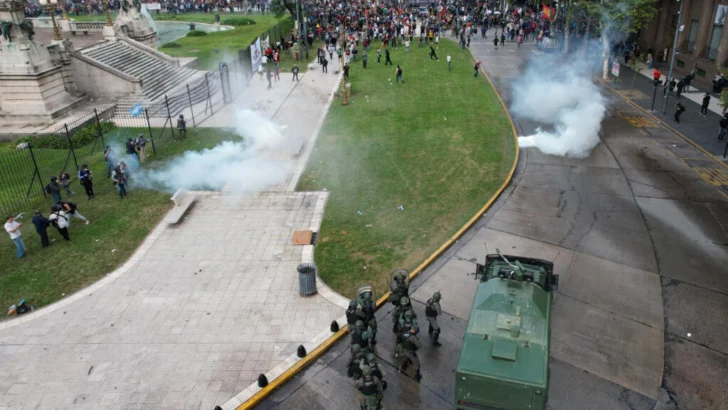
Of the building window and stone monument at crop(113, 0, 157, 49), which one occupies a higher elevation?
stone monument at crop(113, 0, 157, 49)

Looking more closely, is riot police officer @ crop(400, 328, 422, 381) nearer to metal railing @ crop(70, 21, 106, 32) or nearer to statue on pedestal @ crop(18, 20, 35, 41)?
statue on pedestal @ crop(18, 20, 35, 41)

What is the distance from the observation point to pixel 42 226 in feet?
45.2

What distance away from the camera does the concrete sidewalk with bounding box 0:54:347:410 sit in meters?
9.34

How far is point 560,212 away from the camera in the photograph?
→ 1527 cm

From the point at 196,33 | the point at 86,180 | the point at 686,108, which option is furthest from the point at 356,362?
the point at 196,33

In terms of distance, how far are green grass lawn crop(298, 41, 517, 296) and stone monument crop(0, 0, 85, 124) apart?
13024mm

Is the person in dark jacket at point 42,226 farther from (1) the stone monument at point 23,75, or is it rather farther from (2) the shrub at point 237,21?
(2) the shrub at point 237,21

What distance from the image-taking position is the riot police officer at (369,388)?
805 cm

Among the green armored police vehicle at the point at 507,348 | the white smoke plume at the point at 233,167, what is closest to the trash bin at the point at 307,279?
the green armored police vehicle at the point at 507,348

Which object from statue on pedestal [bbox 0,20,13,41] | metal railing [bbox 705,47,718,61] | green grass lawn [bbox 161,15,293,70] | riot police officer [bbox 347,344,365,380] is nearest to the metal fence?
statue on pedestal [bbox 0,20,13,41]

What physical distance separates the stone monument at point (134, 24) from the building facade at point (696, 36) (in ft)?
102

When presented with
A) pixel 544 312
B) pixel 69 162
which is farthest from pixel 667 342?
pixel 69 162

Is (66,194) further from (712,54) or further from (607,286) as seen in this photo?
(712,54)

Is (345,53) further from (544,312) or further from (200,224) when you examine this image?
(544,312)
